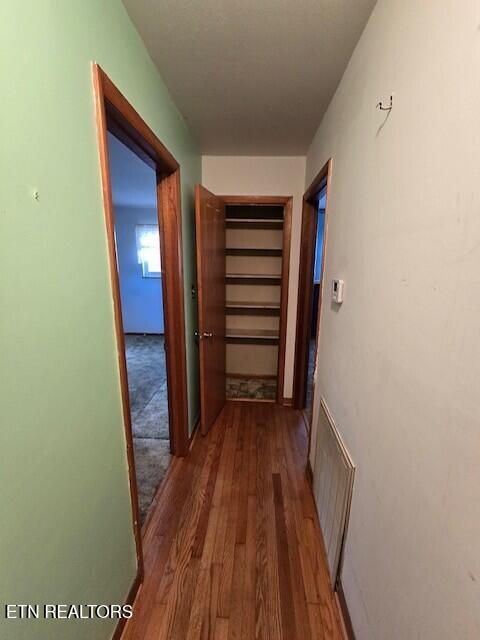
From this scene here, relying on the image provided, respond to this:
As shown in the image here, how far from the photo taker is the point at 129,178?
334 centimetres

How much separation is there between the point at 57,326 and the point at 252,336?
2.45 meters

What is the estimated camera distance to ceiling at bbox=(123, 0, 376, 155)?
3.55 feet

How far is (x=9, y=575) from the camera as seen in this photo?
62 centimetres

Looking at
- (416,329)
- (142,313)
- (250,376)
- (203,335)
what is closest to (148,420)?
(203,335)

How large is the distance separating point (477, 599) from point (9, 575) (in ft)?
3.13

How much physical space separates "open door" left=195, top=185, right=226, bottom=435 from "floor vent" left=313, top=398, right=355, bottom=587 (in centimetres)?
101

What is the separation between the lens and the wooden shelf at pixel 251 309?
3109mm

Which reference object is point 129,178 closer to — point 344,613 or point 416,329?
point 416,329

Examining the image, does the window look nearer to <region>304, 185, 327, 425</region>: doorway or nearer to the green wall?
<region>304, 185, 327, 425</region>: doorway

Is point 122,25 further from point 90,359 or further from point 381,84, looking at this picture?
point 90,359

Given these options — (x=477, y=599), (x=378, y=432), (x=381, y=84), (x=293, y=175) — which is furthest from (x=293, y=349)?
(x=477, y=599)

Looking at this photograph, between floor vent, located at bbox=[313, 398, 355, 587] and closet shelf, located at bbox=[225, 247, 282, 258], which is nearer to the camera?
floor vent, located at bbox=[313, 398, 355, 587]

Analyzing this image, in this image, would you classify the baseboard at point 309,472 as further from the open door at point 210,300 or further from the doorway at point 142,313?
the doorway at point 142,313

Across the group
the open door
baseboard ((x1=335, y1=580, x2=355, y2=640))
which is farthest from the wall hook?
baseboard ((x1=335, y1=580, x2=355, y2=640))
